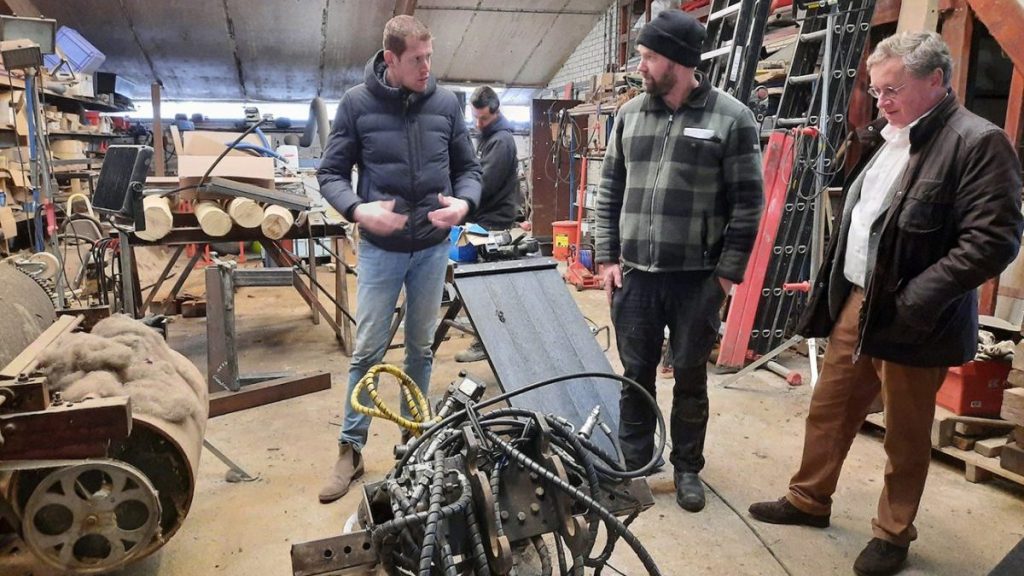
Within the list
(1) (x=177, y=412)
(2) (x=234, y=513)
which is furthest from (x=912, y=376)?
(2) (x=234, y=513)

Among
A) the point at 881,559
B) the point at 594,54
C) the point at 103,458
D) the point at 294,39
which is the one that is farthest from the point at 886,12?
the point at 294,39

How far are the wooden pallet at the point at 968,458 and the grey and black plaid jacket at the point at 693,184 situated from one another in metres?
0.93

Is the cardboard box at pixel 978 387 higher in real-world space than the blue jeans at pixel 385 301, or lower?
lower

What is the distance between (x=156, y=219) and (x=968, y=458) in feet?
11.5

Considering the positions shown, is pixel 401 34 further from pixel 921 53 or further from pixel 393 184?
pixel 921 53

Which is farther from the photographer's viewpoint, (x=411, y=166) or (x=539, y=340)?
(x=539, y=340)

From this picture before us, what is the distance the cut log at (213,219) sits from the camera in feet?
10.5

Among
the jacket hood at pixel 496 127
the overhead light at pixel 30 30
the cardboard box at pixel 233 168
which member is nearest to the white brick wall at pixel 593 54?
the jacket hood at pixel 496 127

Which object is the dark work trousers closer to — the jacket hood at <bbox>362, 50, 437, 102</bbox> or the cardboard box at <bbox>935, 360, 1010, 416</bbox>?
the jacket hood at <bbox>362, 50, 437, 102</bbox>

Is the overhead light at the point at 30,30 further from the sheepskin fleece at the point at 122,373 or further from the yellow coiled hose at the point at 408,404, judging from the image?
the yellow coiled hose at the point at 408,404

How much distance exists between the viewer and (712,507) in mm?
2232

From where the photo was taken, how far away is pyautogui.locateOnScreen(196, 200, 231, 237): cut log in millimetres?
3199

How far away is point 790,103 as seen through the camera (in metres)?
3.50

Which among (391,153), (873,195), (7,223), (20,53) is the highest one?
(20,53)
